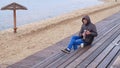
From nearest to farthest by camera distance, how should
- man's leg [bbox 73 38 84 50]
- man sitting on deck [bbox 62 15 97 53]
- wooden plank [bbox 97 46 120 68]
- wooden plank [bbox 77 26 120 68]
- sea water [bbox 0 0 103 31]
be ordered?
1. wooden plank [bbox 97 46 120 68]
2. wooden plank [bbox 77 26 120 68]
3. man sitting on deck [bbox 62 15 97 53]
4. man's leg [bbox 73 38 84 50]
5. sea water [bbox 0 0 103 31]

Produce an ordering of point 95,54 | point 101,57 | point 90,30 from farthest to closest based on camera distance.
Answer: point 90,30 → point 95,54 → point 101,57

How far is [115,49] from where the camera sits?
22.2 feet

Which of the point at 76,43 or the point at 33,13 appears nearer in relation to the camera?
the point at 76,43

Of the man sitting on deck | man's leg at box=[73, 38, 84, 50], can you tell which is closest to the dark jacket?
the man sitting on deck

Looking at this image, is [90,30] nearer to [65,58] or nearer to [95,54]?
[95,54]

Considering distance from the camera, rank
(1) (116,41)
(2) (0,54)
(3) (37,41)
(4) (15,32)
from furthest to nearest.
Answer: (4) (15,32) → (3) (37,41) → (2) (0,54) → (1) (116,41)

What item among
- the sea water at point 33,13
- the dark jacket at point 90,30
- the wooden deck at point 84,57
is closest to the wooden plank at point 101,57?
the wooden deck at point 84,57

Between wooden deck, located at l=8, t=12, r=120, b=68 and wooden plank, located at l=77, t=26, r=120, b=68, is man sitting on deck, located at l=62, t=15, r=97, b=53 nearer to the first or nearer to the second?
wooden deck, located at l=8, t=12, r=120, b=68

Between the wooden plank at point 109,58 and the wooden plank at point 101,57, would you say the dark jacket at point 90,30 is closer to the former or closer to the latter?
the wooden plank at point 101,57

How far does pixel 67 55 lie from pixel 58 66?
3.03ft

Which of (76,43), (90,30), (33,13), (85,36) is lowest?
(33,13)

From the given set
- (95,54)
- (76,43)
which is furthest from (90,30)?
(95,54)

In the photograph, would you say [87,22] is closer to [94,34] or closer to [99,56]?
[94,34]

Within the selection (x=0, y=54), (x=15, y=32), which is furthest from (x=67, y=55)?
(x=15, y=32)
